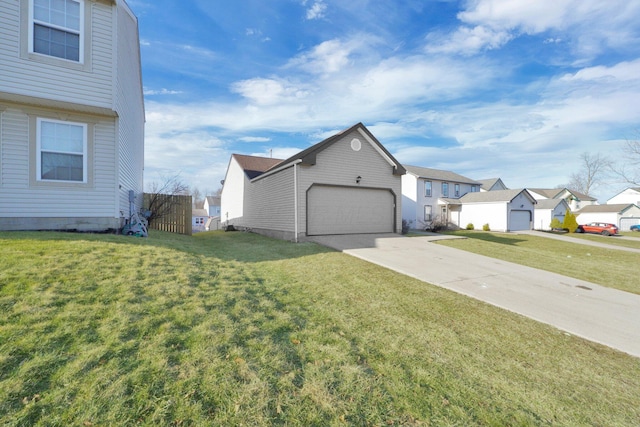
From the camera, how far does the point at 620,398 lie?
2.88 m

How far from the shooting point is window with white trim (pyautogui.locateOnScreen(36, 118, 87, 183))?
23.3 feet

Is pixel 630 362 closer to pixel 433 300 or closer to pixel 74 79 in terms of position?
pixel 433 300

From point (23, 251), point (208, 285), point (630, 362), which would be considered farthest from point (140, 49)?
point (630, 362)

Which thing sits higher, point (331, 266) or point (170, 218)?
point (170, 218)

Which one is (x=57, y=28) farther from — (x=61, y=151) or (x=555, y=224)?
(x=555, y=224)

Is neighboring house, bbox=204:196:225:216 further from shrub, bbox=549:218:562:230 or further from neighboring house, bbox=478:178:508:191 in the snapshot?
shrub, bbox=549:218:562:230

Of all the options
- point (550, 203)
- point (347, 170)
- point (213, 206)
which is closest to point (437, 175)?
point (550, 203)

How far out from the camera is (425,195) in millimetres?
26844

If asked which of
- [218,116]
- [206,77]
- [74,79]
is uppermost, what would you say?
[206,77]

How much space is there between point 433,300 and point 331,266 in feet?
9.20

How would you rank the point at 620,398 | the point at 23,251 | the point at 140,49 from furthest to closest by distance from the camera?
the point at 140,49, the point at 23,251, the point at 620,398

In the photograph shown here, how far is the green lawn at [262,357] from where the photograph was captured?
2160 millimetres

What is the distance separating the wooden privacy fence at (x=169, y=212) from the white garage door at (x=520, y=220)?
28.2 m

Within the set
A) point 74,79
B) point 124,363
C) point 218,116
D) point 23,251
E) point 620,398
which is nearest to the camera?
point 124,363
